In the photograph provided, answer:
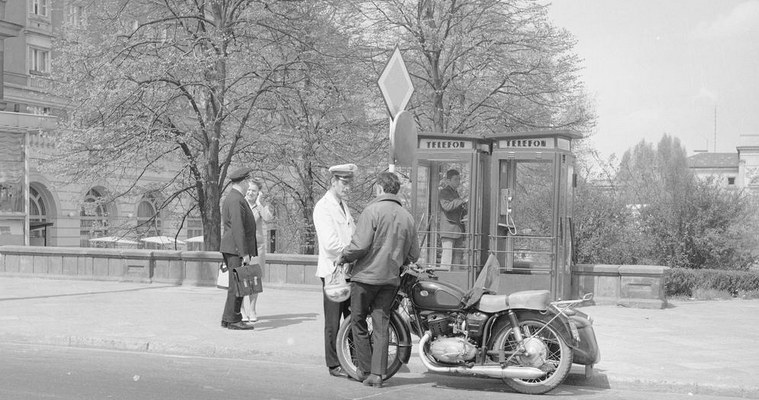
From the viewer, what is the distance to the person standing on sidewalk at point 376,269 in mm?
7684

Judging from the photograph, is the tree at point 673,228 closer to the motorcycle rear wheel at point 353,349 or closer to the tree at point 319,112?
the tree at point 319,112

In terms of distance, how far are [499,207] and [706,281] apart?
206 inches

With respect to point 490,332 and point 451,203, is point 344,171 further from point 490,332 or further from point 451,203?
point 451,203

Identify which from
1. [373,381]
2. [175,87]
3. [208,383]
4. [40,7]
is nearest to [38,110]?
[40,7]

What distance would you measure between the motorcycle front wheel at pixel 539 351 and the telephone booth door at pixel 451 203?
18.8ft

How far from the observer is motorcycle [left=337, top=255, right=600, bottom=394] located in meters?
7.59

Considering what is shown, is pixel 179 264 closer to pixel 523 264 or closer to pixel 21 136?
pixel 523 264

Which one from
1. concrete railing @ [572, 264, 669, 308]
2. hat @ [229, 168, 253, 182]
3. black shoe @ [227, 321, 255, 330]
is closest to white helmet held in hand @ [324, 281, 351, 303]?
black shoe @ [227, 321, 255, 330]

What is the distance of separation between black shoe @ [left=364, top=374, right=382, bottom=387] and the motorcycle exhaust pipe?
44 cm

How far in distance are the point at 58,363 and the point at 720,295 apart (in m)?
12.3

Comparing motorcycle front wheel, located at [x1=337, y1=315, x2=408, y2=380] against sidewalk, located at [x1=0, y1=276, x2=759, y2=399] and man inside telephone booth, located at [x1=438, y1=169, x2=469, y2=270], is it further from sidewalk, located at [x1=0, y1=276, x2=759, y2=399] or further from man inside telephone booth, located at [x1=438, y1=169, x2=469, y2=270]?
man inside telephone booth, located at [x1=438, y1=169, x2=469, y2=270]

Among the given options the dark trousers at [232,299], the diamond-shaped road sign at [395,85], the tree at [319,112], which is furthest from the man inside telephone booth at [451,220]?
the tree at [319,112]

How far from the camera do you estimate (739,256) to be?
1947 centimetres

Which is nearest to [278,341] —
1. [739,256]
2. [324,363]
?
[324,363]
